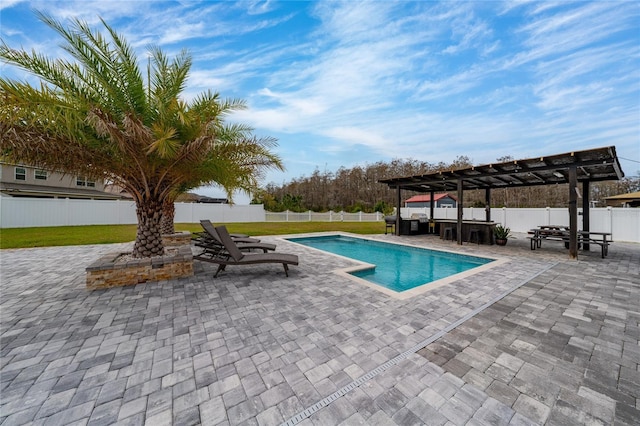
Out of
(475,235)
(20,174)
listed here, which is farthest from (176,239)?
(20,174)

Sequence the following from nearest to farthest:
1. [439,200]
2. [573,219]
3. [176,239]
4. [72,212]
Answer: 1. [573,219]
2. [176,239]
3. [72,212]
4. [439,200]

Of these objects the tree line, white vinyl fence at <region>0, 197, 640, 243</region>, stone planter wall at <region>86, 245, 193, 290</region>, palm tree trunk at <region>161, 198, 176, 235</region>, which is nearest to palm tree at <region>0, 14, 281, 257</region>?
stone planter wall at <region>86, 245, 193, 290</region>

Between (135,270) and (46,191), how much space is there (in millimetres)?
23730

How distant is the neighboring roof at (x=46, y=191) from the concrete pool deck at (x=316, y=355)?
846 inches

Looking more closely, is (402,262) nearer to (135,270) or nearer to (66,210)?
(135,270)

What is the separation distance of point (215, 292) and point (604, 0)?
13.6m

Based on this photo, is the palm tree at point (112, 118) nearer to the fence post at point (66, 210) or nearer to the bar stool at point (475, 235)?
the bar stool at point (475, 235)

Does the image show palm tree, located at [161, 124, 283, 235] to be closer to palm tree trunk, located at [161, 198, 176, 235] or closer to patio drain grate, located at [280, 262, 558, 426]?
palm tree trunk, located at [161, 198, 176, 235]

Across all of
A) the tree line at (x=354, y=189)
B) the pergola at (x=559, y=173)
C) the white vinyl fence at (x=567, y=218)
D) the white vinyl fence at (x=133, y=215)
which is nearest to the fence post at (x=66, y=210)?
the white vinyl fence at (x=133, y=215)

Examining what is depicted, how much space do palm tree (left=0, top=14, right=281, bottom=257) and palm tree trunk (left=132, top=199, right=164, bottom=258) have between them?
2 cm

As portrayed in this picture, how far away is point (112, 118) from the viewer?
4504mm

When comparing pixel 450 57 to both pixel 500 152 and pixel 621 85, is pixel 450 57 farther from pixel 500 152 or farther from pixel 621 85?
pixel 500 152

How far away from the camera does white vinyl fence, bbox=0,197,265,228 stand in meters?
14.5

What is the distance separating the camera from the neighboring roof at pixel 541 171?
7.30m
